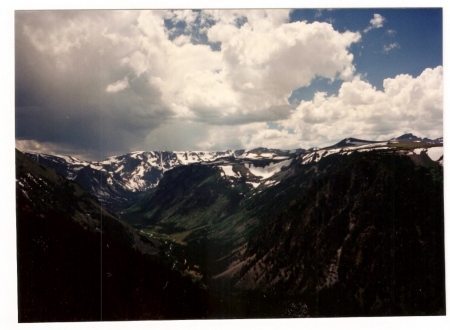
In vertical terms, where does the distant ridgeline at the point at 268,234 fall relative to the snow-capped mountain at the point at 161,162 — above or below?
below

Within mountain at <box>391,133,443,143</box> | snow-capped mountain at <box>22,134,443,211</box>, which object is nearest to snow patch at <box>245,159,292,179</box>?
snow-capped mountain at <box>22,134,443,211</box>

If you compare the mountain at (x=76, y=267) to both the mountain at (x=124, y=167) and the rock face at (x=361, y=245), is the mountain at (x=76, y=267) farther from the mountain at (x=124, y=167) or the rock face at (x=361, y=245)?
the rock face at (x=361, y=245)

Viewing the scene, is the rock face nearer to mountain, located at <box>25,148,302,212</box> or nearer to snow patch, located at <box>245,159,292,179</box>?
snow patch, located at <box>245,159,292,179</box>

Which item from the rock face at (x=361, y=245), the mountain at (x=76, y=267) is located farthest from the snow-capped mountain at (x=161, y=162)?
the rock face at (x=361, y=245)

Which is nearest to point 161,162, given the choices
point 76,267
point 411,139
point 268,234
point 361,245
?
point 76,267

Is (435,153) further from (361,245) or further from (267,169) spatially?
(267,169)
